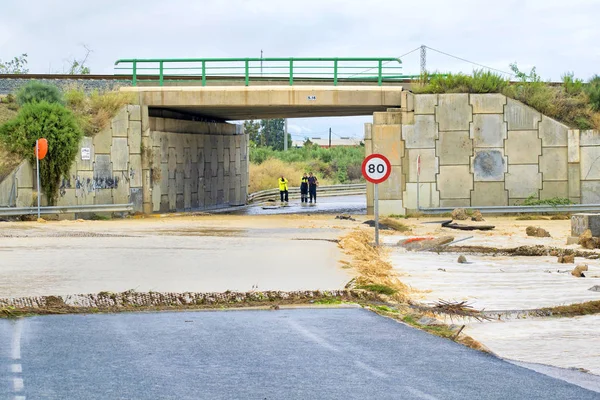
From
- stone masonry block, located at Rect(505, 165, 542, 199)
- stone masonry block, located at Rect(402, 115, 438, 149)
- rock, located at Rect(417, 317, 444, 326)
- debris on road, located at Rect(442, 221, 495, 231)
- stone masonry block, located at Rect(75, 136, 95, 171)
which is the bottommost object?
rock, located at Rect(417, 317, 444, 326)

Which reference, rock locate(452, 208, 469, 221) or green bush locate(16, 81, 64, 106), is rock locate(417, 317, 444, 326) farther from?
green bush locate(16, 81, 64, 106)

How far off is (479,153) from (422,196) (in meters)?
2.60

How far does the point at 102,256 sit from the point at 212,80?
83.0 ft

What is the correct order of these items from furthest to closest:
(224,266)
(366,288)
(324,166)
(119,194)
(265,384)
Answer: (324,166), (119,194), (224,266), (366,288), (265,384)

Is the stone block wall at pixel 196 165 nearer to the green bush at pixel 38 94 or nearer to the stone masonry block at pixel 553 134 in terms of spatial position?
the green bush at pixel 38 94

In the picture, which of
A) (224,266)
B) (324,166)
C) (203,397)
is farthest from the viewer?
(324,166)

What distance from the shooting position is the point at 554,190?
122 feet

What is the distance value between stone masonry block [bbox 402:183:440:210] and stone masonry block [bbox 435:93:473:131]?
86.7 inches

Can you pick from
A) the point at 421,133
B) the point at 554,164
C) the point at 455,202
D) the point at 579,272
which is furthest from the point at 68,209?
the point at 579,272

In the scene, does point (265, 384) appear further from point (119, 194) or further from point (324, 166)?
point (324, 166)

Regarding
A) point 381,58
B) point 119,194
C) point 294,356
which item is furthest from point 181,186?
point 294,356

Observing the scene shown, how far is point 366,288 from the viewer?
15289 mm

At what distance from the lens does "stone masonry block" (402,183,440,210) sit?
37.2 meters

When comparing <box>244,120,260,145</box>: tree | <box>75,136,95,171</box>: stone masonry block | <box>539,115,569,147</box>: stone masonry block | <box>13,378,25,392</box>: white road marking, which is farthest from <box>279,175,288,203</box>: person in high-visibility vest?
<box>244,120,260,145</box>: tree
